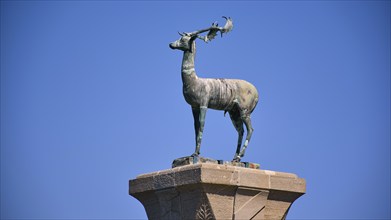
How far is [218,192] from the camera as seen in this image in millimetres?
15094

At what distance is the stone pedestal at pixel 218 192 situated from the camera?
15000 millimetres

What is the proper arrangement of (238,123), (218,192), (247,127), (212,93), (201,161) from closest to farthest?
(218,192)
(201,161)
(212,93)
(247,127)
(238,123)

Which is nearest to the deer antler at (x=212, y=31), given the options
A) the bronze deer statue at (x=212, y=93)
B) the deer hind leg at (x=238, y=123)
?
the bronze deer statue at (x=212, y=93)

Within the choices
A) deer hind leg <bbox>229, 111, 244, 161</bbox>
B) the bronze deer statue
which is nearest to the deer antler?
the bronze deer statue

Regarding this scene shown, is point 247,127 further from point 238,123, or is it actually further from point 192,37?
point 192,37

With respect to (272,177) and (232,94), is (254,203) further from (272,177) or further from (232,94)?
(232,94)

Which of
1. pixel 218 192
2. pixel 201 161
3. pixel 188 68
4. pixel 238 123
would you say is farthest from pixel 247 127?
pixel 218 192

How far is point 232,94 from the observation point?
633 inches

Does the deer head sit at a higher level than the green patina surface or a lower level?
higher

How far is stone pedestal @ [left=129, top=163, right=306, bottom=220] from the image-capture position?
15.0 metres

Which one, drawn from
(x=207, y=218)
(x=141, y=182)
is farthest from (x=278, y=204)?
(x=141, y=182)

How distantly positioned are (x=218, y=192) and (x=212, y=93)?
193 centimetres

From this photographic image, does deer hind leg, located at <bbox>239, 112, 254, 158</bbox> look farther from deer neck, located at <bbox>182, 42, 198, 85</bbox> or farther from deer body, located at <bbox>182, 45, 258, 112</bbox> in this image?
deer neck, located at <bbox>182, 42, 198, 85</bbox>

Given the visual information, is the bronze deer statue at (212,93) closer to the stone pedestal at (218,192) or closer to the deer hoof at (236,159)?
the deer hoof at (236,159)
